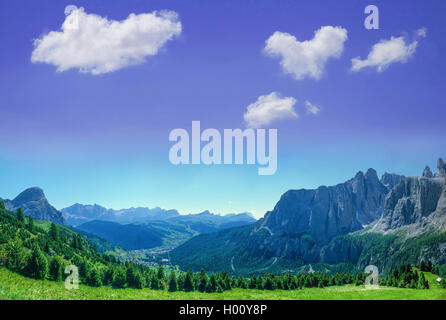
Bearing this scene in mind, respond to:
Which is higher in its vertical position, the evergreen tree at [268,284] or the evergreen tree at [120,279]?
the evergreen tree at [120,279]

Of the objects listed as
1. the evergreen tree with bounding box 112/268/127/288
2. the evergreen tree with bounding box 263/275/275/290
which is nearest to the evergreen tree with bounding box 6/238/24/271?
the evergreen tree with bounding box 112/268/127/288

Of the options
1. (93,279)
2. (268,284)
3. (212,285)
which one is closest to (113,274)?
(93,279)

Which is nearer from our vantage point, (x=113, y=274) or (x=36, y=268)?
(x=36, y=268)

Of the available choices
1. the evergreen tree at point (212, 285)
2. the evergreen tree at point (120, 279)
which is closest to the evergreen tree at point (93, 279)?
the evergreen tree at point (120, 279)

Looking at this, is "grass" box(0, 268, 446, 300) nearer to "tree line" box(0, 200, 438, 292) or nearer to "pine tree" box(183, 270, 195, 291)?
"tree line" box(0, 200, 438, 292)

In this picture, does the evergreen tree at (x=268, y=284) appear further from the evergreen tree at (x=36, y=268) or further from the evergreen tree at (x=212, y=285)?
the evergreen tree at (x=36, y=268)

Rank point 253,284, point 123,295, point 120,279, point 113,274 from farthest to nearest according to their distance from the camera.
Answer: point 253,284 < point 113,274 < point 120,279 < point 123,295

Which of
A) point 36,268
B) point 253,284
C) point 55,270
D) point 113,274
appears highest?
point 36,268

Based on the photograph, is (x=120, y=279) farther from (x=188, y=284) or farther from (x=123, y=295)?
(x=123, y=295)

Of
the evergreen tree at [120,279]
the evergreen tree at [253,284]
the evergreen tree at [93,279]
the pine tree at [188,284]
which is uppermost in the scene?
the evergreen tree at [93,279]

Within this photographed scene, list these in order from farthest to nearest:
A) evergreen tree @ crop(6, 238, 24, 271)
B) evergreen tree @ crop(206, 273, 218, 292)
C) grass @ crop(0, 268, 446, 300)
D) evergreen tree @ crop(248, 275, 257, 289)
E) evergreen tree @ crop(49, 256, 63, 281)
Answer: evergreen tree @ crop(248, 275, 257, 289) → evergreen tree @ crop(206, 273, 218, 292) → evergreen tree @ crop(49, 256, 63, 281) → evergreen tree @ crop(6, 238, 24, 271) → grass @ crop(0, 268, 446, 300)
